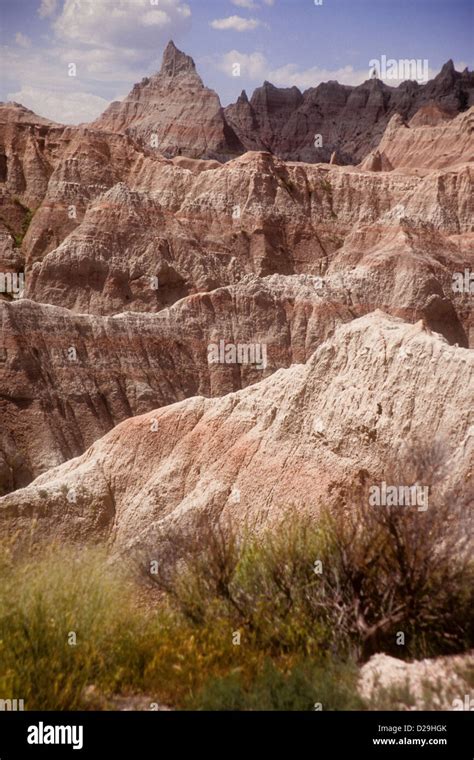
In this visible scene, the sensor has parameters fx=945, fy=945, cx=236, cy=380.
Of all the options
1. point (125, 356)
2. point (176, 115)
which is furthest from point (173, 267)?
point (176, 115)

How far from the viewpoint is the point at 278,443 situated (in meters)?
24.7

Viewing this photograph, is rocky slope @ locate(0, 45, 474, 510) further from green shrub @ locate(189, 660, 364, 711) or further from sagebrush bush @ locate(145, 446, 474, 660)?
green shrub @ locate(189, 660, 364, 711)

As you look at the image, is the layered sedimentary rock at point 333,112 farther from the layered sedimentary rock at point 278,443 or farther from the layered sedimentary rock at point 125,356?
the layered sedimentary rock at point 278,443

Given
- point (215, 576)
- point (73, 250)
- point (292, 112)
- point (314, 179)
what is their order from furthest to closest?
1. point (292, 112)
2. point (314, 179)
3. point (73, 250)
4. point (215, 576)

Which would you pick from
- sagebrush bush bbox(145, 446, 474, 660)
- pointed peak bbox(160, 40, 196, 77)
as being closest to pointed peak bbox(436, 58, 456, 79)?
pointed peak bbox(160, 40, 196, 77)

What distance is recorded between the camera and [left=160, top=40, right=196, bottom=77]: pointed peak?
144m

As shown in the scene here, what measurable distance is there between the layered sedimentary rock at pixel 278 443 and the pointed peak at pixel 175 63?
12333 centimetres

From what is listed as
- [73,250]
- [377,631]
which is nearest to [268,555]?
[377,631]

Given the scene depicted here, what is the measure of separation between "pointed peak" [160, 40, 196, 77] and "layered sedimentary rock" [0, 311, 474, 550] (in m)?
123

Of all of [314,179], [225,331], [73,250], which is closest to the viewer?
[225,331]

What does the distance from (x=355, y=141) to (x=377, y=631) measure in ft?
433

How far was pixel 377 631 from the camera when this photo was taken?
50.9 feet
